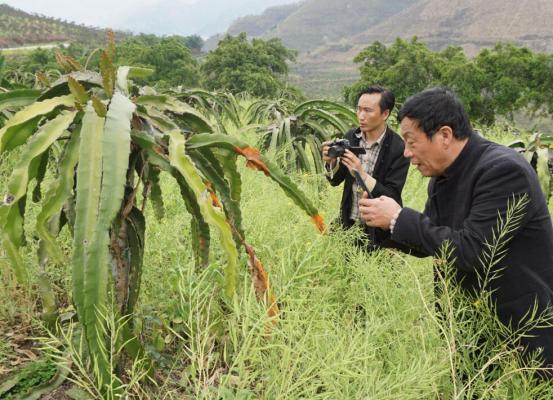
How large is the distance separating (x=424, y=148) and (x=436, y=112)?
0.13 metres

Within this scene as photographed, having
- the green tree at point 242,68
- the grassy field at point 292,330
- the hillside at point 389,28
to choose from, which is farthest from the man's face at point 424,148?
the hillside at point 389,28

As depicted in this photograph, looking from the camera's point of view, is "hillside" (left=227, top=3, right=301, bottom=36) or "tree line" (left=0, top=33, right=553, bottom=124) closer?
"tree line" (left=0, top=33, right=553, bottom=124)

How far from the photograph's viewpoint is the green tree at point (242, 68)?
51.0 ft

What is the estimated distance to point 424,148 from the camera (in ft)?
5.45

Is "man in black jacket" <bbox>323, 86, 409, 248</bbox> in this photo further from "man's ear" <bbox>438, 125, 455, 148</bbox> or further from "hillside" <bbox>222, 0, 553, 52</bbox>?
"hillside" <bbox>222, 0, 553, 52</bbox>

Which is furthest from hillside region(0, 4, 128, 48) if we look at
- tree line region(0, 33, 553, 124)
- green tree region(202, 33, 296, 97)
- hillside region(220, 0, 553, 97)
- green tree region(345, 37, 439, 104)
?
green tree region(345, 37, 439, 104)

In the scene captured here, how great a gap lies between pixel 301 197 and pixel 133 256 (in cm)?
62

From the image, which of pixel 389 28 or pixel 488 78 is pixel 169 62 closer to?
pixel 488 78

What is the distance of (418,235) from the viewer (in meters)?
1.61

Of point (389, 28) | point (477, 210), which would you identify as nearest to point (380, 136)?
point (477, 210)

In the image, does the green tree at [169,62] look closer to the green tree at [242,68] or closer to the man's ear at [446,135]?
the green tree at [242,68]

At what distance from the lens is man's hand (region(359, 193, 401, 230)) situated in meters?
1.72

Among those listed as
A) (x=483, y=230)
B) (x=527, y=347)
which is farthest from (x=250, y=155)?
(x=527, y=347)

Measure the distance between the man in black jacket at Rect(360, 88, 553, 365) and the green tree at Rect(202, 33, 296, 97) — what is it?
13218mm
